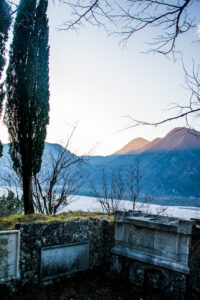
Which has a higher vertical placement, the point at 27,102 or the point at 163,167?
the point at 27,102

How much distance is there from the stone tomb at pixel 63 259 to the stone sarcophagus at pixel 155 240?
0.83 m

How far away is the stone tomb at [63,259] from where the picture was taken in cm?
561

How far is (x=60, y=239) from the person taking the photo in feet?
19.4

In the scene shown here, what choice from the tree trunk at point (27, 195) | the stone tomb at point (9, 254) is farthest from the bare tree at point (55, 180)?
the stone tomb at point (9, 254)

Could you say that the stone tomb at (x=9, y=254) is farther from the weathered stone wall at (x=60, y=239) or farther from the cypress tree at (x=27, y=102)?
the cypress tree at (x=27, y=102)

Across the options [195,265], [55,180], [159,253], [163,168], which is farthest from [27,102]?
[163,168]

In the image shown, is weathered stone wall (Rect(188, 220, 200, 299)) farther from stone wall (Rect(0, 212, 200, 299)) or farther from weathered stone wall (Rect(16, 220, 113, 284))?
weathered stone wall (Rect(16, 220, 113, 284))

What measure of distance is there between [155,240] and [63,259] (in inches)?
88.9

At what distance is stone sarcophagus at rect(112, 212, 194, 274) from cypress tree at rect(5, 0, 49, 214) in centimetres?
420

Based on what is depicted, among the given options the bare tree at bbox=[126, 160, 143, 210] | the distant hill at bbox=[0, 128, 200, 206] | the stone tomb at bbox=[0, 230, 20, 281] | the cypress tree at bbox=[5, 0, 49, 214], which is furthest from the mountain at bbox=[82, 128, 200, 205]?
the stone tomb at bbox=[0, 230, 20, 281]

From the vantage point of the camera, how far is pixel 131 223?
608 centimetres

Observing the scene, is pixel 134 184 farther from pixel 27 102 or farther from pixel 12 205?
pixel 27 102

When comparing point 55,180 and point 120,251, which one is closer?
point 120,251

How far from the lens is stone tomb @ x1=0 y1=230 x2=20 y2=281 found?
16.1 ft
